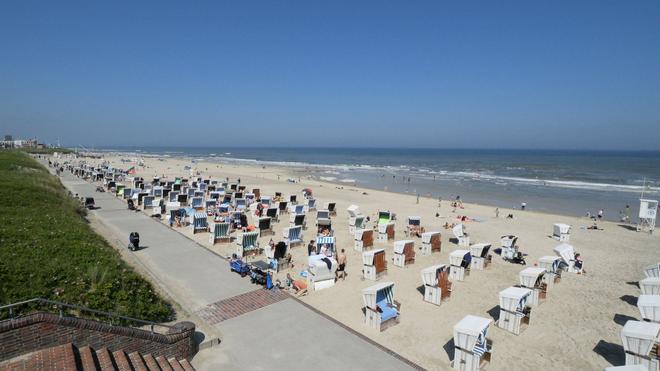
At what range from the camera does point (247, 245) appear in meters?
14.9

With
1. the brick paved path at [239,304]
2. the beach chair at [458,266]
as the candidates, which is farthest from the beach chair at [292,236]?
the beach chair at [458,266]

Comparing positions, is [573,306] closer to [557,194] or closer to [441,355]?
[441,355]

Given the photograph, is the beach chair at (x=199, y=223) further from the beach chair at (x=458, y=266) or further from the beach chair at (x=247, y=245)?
the beach chair at (x=458, y=266)

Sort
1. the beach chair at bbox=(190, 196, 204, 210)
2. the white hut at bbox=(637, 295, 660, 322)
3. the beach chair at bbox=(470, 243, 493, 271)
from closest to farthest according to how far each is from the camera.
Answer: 1. the white hut at bbox=(637, 295, 660, 322)
2. the beach chair at bbox=(470, 243, 493, 271)
3. the beach chair at bbox=(190, 196, 204, 210)

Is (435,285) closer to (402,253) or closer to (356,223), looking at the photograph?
(402,253)

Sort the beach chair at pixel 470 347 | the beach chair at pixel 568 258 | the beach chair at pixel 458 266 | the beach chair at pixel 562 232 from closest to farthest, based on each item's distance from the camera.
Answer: the beach chair at pixel 470 347 < the beach chair at pixel 458 266 < the beach chair at pixel 568 258 < the beach chair at pixel 562 232

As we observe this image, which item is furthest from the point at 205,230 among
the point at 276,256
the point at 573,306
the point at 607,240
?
the point at 607,240

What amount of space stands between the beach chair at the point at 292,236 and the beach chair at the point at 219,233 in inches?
106

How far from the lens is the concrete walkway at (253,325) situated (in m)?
7.59

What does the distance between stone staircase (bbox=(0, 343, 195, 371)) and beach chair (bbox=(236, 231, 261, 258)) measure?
24.6ft

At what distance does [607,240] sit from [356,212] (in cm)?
1436

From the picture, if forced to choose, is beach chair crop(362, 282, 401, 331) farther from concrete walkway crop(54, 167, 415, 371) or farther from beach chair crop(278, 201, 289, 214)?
beach chair crop(278, 201, 289, 214)

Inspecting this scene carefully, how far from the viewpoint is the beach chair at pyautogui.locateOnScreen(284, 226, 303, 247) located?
16.5 m

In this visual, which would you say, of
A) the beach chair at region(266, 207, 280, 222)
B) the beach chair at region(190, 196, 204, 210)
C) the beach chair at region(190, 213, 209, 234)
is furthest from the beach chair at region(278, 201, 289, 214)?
the beach chair at region(190, 213, 209, 234)
